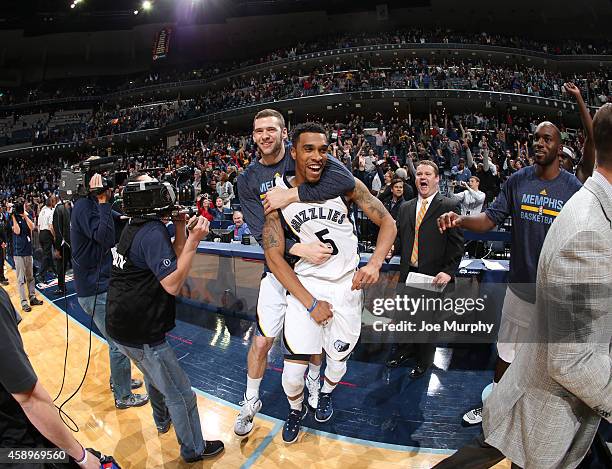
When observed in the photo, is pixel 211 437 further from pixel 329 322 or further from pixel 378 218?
pixel 378 218

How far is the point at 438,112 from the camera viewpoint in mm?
22531

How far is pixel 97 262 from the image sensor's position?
3523 millimetres

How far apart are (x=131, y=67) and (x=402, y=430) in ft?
120

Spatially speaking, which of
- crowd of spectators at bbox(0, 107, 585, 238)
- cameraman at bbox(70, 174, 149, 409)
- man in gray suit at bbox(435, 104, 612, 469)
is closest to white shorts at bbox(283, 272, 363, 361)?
man in gray suit at bbox(435, 104, 612, 469)

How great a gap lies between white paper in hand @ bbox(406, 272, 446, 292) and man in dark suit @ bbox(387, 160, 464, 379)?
0.15 feet

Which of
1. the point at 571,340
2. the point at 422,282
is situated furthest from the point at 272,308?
the point at 571,340

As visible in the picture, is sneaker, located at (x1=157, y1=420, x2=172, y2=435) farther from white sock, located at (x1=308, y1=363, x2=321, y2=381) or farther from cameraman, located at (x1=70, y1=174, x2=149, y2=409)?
white sock, located at (x1=308, y1=363, x2=321, y2=381)

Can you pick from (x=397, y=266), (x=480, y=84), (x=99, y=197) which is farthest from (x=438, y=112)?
(x=99, y=197)

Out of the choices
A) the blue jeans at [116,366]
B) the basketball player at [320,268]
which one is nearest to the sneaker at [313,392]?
the basketball player at [320,268]

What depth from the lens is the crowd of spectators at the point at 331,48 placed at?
24016 mm

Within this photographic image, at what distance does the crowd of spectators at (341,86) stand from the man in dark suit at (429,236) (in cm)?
1868

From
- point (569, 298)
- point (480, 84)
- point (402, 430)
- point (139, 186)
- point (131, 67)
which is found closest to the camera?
point (569, 298)

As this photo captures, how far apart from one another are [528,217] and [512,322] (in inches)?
28.2

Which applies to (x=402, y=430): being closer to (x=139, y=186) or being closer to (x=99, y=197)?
(x=139, y=186)
